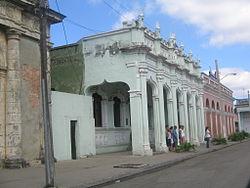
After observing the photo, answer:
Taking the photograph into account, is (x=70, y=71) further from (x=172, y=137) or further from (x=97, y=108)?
(x=172, y=137)

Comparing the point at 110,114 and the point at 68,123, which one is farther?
the point at 110,114

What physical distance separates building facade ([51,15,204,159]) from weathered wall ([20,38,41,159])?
278cm

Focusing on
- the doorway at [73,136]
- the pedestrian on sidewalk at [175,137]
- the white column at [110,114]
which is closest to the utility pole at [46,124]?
the doorway at [73,136]

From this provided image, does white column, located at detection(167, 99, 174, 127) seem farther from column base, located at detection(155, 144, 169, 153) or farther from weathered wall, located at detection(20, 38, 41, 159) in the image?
weathered wall, located at detection(20, 38, 41, 159)

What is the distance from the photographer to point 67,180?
595 inches

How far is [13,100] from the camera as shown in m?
20.0

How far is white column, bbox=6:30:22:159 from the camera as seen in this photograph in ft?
64.7

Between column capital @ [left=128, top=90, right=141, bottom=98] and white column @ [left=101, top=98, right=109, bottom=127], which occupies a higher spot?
column capital @ [left=128, top=90, right=141, bottom=98]

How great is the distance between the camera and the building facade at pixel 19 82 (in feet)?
64.7

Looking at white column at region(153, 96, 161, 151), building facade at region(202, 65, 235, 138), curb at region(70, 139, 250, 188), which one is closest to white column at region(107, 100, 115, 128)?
white column at region(153, 96, 161, 151)

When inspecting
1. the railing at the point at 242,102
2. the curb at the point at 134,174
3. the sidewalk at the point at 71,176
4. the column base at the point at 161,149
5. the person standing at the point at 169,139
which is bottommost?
the curb at the point at 134,174

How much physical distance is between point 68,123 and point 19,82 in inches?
239

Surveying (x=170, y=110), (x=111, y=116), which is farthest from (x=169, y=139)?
(x=111, y=116)

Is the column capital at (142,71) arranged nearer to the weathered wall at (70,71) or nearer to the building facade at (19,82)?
the weathered wall at (70,71)
